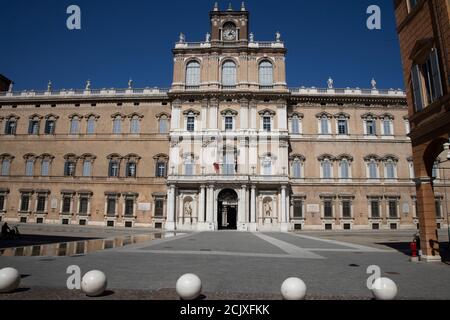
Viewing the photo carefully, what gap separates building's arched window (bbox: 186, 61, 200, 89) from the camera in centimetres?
4175

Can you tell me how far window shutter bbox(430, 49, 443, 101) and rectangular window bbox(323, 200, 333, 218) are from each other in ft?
93.5

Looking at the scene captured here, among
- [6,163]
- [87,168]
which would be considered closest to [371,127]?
[87,168]

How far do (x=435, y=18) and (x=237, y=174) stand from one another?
89.3 feet

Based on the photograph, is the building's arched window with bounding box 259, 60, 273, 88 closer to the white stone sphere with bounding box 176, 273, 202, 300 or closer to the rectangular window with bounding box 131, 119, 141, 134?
the rectangular window with bounding box 131, 119, 141, 134

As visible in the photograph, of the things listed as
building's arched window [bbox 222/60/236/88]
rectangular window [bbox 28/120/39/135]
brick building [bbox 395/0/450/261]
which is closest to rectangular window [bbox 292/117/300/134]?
building's arched window [bbox 222/60/236/88]

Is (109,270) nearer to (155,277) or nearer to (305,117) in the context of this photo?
(155,277)

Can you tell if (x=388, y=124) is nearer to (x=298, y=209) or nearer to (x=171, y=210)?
(x=298, y=209)

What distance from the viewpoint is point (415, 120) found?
1358 cm

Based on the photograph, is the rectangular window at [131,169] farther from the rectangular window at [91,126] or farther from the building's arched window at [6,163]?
the building's arched window at [6,163]

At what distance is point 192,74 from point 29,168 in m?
24.1

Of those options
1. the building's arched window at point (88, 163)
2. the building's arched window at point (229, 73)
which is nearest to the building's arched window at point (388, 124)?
the building's arched window at point (229, 73)

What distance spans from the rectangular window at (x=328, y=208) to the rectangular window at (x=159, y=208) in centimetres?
1918
